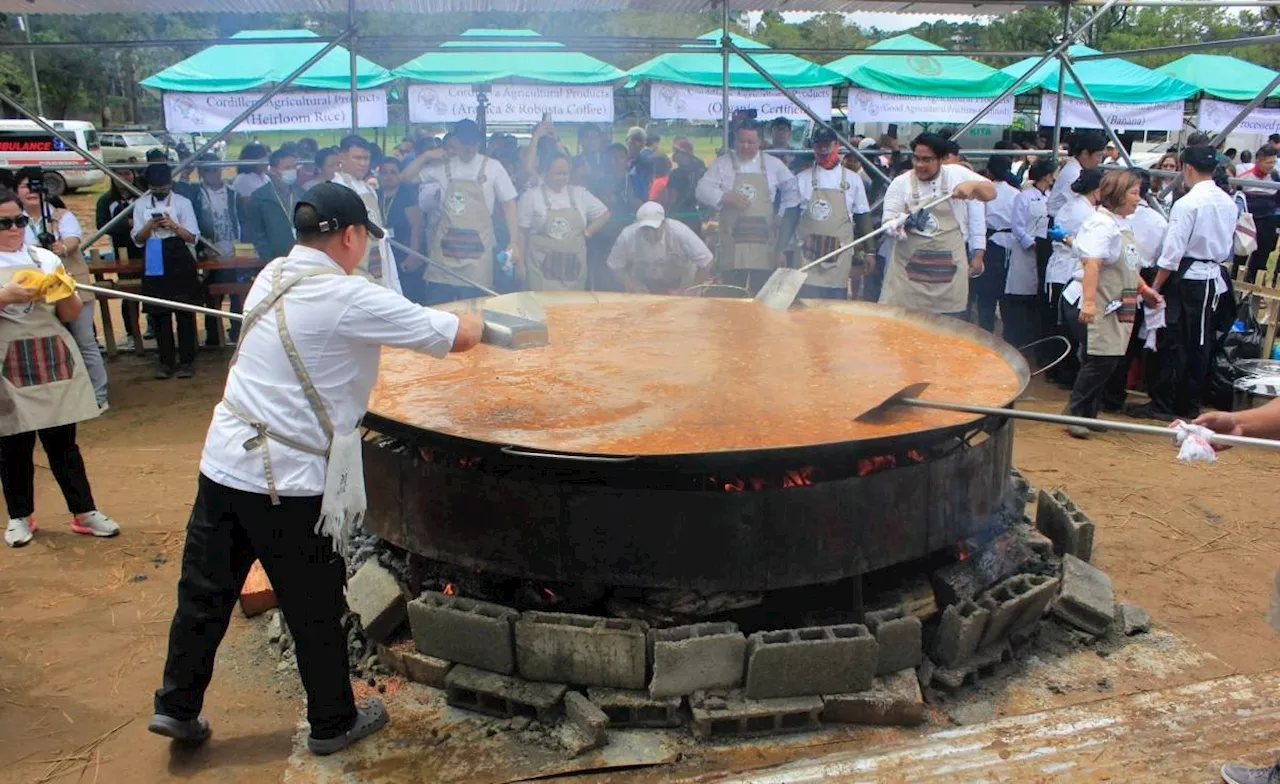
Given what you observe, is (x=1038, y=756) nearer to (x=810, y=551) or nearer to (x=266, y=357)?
(x=810, y=551)

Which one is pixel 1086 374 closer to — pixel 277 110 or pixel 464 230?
pixel 464 230

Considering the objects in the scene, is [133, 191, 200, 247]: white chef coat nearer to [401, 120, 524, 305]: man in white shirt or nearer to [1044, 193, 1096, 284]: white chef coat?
[401, 120, 524, 305]: man in white shirt

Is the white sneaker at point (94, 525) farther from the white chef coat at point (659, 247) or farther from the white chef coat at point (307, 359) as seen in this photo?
the white chef coat at point (659, 247)

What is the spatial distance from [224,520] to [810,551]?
2.12m

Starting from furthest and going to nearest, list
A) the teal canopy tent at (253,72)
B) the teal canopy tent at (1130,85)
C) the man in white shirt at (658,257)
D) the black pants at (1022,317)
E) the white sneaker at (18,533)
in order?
1. the teal canopy tent at (1130,85)
2. the teal canopy tent at (253,72)
3. the black pants at (1022,317)
4. the man in white shirt at (658,257)
5. the white sneaker at (18,533)

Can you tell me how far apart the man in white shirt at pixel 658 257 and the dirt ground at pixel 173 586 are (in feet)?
9.25

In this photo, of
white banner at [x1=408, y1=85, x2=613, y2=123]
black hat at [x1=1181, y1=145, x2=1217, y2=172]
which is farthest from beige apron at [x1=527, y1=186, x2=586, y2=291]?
black hat at [x1=1181, y1=145, x2=1217, y2=172]

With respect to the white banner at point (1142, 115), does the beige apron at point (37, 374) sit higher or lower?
→ lower

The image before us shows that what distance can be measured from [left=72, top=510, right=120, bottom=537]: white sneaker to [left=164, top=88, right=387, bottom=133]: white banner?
6.54 metres

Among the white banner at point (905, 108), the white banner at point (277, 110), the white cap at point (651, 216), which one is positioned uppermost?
the white banner at point (905, 108)

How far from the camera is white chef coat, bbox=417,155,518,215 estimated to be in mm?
8031

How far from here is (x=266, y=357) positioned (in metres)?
3.15

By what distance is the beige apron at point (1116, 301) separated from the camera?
270 inches

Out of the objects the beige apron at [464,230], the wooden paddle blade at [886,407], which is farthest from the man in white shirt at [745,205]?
the wooden paddle blade at [886,407]
